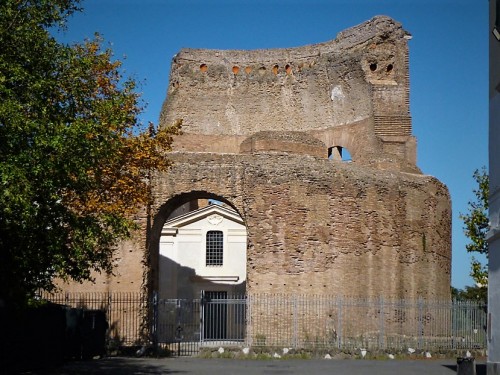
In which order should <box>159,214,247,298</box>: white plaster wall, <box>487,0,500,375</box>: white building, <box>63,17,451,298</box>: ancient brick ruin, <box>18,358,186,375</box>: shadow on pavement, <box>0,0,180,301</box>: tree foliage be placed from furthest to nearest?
1. <box>159,214,247,298</box>: white plaster wall
2. <box>63,17,451,298</box>: ancient brick ruin
3. <box>18,358,186,375</box>: shadow on pavement
4. <box>487,0,500,375</box>: white building
5. <box>0,0,180,301</box>: tree foliage

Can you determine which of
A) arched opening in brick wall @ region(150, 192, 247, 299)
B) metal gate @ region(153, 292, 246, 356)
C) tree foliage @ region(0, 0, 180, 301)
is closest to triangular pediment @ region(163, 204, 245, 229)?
arched opening in brick wall @ region(150, 192, 247, 299)

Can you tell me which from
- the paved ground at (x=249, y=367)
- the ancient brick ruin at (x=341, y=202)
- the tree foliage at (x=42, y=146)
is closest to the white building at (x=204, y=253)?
the ancient brick ruin at (x=341, y=202)

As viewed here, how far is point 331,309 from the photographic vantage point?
23.9 meters

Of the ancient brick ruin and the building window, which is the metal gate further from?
the building window

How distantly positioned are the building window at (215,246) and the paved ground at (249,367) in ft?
50.3

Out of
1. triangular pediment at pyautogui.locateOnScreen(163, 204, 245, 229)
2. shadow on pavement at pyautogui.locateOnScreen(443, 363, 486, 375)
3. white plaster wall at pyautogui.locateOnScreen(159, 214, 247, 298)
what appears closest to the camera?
shadow on pavement at pyautogui.locateOnScreen(443, 363, 486, 375)

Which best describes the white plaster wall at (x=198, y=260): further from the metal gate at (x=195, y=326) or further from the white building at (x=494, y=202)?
the white building at (x=494, y=202)

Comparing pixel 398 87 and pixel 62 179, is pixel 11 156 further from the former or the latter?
pixel 398 87

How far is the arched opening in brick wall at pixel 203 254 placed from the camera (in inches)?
1416

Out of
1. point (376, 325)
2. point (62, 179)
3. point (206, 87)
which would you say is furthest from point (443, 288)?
point (62, 179)

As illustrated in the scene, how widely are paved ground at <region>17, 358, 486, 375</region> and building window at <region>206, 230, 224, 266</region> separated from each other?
1534cm

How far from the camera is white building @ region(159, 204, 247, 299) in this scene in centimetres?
3603

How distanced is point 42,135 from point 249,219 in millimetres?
12066

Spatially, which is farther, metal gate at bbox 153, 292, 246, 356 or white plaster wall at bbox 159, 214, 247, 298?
white plaster wall at bbox 159, 214, 247, 298
